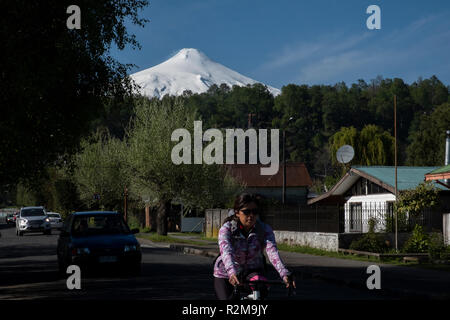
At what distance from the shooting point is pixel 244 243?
6352 mm

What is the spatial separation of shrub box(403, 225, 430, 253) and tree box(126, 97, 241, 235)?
19.8 meters

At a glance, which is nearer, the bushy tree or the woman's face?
the woman's face

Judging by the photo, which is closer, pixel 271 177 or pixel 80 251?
pixel 80 251

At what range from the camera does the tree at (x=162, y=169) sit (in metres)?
41.7

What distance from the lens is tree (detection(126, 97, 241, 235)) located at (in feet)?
137

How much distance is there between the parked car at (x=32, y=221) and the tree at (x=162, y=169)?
7.53 meters

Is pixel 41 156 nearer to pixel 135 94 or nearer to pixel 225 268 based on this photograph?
pixel 135 94

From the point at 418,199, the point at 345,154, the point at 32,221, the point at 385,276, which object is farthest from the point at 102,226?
the point at 32,221

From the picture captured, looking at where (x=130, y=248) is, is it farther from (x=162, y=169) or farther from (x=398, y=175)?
(x=162, y=169)

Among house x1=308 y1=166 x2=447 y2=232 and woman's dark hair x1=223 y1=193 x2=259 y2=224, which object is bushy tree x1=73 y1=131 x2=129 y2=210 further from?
woman's dark hair x1=223 y1=193 x2=259 y2=224

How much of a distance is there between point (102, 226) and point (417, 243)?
1128cm

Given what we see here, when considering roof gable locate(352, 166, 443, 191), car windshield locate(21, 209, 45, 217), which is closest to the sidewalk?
roof gable locate(352, 166, 443, 191)
